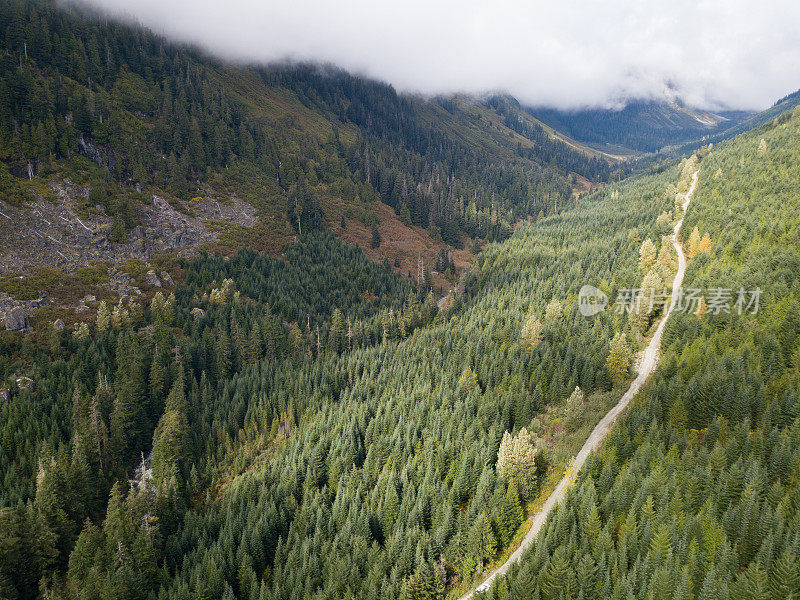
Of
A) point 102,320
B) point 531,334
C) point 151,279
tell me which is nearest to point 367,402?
point 531,334

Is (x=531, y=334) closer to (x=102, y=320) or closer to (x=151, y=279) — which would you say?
(x=102, y=320)

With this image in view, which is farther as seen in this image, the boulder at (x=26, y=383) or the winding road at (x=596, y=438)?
the boulder at (x=26, y=383)

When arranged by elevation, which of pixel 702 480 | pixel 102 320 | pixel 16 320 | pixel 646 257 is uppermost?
pixel 646 257

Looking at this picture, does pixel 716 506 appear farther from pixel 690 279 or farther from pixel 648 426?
pixel 690 279

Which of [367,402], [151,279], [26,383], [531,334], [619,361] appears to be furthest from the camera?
[151,279]

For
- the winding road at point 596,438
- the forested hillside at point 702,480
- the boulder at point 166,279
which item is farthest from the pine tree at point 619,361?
the boulder at point 166,279

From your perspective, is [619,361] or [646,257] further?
[646,257]

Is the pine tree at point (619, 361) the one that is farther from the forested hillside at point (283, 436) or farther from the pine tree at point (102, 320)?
the pine tree at point (102, 320)
